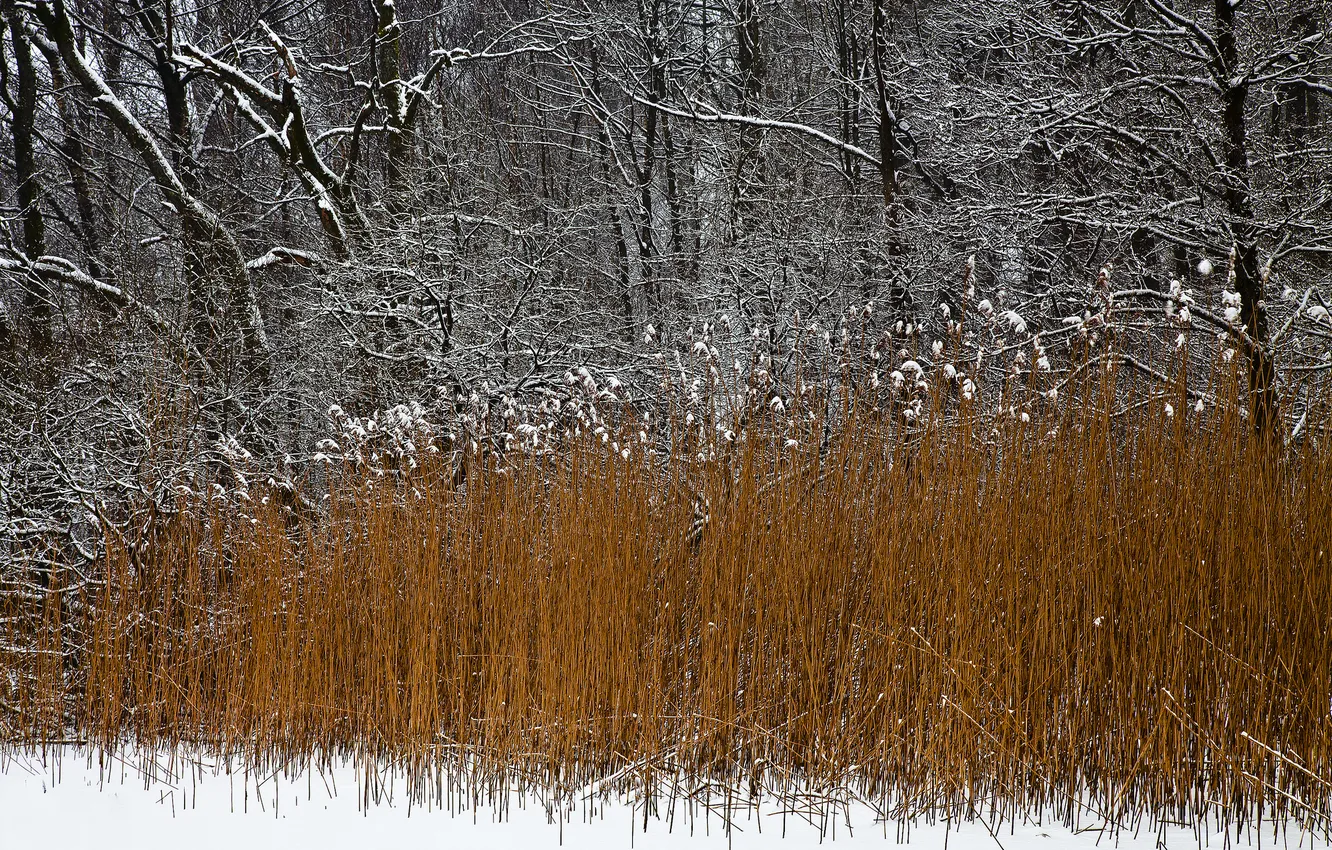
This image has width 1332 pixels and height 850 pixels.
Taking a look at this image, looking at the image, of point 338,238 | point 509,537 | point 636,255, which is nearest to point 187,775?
point 509,537

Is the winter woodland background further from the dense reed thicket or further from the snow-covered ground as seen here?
the snow-covered ground

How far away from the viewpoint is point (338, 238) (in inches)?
313

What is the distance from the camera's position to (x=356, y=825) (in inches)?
115

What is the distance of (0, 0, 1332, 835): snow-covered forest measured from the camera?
9.32 ft

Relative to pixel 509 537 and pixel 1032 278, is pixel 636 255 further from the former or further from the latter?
pixel 509 537

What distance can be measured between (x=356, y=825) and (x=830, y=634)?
1.70 m

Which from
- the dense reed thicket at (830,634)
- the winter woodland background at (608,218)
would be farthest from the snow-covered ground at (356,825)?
the winter woodland background at (608,218)

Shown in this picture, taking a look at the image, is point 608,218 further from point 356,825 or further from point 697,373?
point 356,825

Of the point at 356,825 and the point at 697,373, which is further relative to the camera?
the point at 697,373

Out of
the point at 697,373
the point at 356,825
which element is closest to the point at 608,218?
the point at 697,373

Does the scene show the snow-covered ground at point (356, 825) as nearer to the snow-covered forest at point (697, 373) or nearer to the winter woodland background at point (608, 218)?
the snow-covered forest at point (697, 373)

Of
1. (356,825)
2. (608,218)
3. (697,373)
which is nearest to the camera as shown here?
(356,825)

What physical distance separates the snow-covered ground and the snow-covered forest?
16cm

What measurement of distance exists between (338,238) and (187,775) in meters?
5.49
